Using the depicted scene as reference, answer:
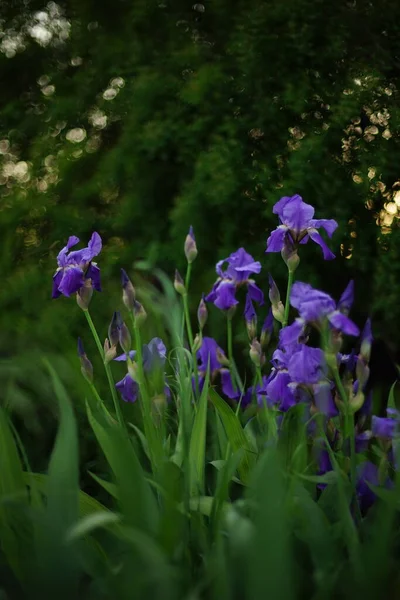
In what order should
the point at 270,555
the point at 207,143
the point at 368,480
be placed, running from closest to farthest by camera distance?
1. the point at 270,555
2. the point at 368,480
3. the point at 207,143

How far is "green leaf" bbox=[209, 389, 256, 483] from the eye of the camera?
1730 mm

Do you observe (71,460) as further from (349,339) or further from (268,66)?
(268,66)

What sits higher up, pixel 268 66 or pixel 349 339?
pixel 268 66

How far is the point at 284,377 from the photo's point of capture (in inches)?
67.8

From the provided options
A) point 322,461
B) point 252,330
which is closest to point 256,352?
point 252,330

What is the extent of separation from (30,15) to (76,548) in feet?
11.7

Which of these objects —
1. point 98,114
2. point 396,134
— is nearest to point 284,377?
point 396,134

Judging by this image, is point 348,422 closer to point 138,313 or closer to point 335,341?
point 335,341

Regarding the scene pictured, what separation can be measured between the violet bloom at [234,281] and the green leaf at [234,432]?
264 mm

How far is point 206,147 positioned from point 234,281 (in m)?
1.69

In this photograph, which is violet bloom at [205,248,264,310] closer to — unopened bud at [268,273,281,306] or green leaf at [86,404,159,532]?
unopened bud at [268,273,281,306]

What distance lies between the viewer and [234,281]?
6.34 feet

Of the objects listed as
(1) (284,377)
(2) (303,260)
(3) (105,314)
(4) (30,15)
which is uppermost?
(1) (284,377)

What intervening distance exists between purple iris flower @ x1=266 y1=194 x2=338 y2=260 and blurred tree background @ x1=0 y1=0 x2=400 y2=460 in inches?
51.9
